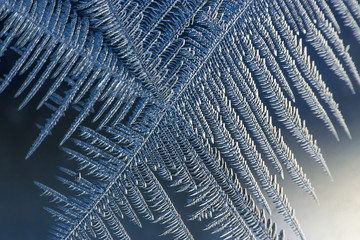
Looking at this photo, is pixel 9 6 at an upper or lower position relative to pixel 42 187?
upper

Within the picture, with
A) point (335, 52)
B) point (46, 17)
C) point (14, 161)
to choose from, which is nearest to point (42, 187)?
point (14, 161)

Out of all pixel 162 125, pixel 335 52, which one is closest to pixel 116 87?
pixel 162 125

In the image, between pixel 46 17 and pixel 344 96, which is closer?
pixel 46 17

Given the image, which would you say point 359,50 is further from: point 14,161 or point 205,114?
point 14,161

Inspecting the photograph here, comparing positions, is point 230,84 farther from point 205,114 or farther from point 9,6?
point 9,6

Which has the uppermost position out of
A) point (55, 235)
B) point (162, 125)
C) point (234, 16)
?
point (234, 16)

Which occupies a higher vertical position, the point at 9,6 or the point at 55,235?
the point at 9,6

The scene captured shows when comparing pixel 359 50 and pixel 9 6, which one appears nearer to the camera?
pixel 9 6
